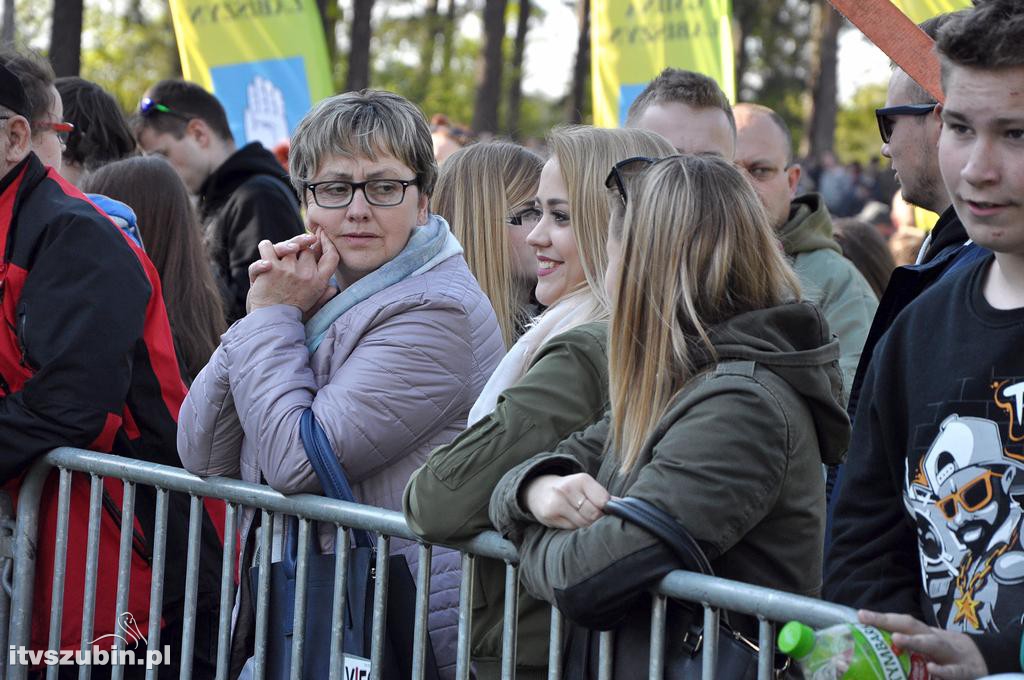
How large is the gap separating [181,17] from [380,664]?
23.1ft

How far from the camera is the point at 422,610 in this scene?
3012mm

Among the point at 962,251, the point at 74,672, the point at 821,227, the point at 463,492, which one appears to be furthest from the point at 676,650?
the point at 821,227

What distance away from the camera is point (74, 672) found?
13.3 feet

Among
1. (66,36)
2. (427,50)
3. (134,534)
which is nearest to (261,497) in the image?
(134,534)

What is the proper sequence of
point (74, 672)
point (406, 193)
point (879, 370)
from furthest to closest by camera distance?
point (74, 672)
point (406, 193)
point (879, 370)

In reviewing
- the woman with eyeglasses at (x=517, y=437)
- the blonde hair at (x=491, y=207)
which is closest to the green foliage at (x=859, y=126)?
the blonde hair at (x=491, y=207)

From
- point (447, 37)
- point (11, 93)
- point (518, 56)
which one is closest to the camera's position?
point (11, 93)

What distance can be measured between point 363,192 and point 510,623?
4.40 ft

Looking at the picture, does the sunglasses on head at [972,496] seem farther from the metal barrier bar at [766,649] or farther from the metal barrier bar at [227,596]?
the metal barrier bar at [227,596]

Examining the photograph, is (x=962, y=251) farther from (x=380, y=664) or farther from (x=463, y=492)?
(x=380, y=664)

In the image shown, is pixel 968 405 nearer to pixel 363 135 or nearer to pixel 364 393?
pixel 364 393

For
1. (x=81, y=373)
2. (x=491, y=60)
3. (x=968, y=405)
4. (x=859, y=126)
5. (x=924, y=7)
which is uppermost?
(x=924, y=7)

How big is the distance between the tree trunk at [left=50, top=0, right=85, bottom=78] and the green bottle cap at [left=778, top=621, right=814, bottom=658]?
486 inches

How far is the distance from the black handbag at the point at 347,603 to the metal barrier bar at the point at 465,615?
0.18 metres
